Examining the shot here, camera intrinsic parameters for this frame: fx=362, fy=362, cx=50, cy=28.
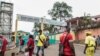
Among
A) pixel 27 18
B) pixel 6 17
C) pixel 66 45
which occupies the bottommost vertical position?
pixel 66 45

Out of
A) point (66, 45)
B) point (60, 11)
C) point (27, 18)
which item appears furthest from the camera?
point (60, 11)

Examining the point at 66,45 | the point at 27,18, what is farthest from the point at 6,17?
the point at 66,45

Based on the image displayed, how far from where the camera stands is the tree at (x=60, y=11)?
71312 millimetres

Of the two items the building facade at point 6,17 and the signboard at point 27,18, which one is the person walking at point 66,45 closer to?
the signboard at point 27,18

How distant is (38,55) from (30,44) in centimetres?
70

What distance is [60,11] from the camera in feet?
237

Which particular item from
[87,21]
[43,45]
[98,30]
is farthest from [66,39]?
[87,21]

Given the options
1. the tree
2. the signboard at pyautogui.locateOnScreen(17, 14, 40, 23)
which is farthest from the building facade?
the tree

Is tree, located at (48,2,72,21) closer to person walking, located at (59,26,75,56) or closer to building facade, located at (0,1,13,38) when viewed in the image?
building facade, located at (0,1,13,38)

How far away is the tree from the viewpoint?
71312 millimetres

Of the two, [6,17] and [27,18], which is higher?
[6,17]

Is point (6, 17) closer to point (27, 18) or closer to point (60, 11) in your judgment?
point (27, 18)

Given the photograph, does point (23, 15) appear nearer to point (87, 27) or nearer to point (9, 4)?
point (9, 4)

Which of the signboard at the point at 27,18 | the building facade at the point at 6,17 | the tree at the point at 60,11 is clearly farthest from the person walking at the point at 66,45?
the tree at the point at 60,11
